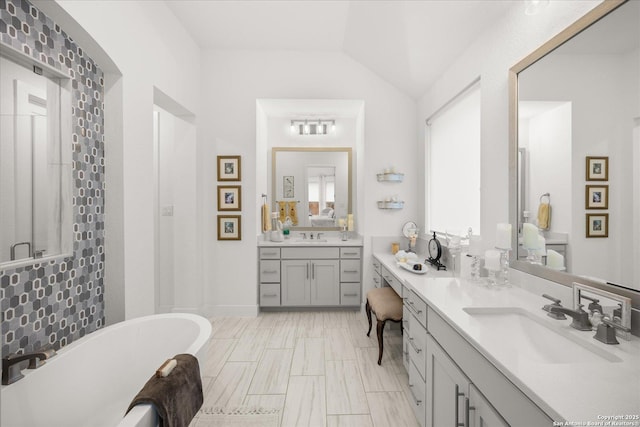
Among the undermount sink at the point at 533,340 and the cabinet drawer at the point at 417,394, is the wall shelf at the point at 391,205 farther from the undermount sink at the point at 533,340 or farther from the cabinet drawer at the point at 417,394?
the undermount sink at the point at 533,340

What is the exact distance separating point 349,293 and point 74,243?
267 cm

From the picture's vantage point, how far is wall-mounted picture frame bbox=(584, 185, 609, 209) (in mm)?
1246

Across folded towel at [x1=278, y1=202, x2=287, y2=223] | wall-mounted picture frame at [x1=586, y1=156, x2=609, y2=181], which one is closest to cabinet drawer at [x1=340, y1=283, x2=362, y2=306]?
folded towel at [x1=278, y1=202, x2=287, y2=223]

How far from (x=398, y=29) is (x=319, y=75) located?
45.0 inches

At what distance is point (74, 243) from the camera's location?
1741mm

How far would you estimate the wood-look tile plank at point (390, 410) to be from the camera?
1823 millimetres

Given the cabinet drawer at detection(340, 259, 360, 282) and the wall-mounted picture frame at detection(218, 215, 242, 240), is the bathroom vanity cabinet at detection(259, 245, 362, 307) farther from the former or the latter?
the wall-mounted picture frame at detection(218, 215, 242, 240)

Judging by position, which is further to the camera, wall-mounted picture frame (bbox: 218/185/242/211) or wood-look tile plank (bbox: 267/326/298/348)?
wall-mounted picture frame (bbox: 218/185/242/211)

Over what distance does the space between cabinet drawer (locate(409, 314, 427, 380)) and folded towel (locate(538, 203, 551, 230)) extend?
85 centimetres

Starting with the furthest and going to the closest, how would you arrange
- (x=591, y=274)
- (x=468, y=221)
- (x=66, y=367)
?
(x=468, y=221)
(x=66, y=367)
(x=591, y=274)

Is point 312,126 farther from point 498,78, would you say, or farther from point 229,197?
point 498,78

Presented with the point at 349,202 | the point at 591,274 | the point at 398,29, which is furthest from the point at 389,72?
the point at 591,274

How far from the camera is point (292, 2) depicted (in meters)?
2.70

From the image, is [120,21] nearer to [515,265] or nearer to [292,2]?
[292,2]
